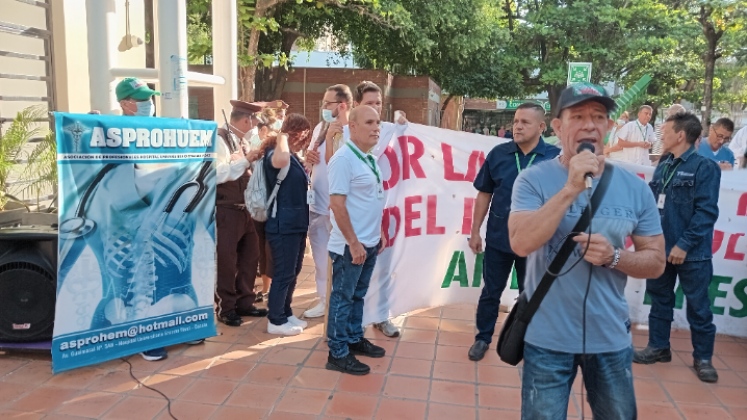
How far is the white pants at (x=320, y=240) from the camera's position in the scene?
16.3 ft

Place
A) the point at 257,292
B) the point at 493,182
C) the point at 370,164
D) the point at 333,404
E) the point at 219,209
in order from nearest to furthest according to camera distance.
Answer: the point at 333,404 → the point at 370,164 → the point at 493,182 → the point at 219,209 → the point at 257,292

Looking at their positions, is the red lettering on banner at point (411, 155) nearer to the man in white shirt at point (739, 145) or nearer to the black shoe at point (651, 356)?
the black shoe at point (651, 356)

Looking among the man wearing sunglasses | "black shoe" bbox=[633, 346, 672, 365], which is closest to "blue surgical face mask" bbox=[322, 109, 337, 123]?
"black shoe" bbox=[633, 346, 672, 365]

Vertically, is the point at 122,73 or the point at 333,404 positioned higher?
the point at 122,73

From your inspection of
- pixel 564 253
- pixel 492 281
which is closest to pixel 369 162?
pixel 492 281

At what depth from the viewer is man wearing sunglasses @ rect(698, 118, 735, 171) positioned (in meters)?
6.73

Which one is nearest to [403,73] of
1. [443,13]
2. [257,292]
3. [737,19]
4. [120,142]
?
[443,13]

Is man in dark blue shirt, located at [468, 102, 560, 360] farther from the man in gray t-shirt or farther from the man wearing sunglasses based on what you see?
the man wearing sunglasses

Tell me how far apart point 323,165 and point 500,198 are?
154 cm

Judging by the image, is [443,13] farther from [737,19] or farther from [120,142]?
[120,142]

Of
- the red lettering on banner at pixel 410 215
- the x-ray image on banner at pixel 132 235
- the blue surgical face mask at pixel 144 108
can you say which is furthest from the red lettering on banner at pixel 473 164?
the blue surgical face mask at pixel 144 108

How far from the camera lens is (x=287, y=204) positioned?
439 cm

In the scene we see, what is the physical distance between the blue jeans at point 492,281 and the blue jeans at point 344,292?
897mm

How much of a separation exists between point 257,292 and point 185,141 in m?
2.01
